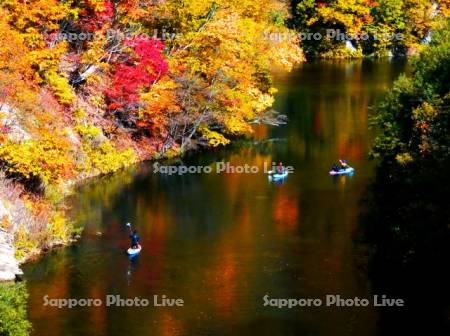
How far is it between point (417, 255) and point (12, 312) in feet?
69.2

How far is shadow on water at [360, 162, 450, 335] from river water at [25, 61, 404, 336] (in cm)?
114

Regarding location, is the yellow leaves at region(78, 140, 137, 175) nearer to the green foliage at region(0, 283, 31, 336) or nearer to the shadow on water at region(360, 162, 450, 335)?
the shadow on water at region(360, 162, 450, 335)

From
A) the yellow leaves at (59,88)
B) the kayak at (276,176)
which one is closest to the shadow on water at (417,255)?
the kayak at (276,176)

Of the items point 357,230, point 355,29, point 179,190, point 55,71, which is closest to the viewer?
point 357,230

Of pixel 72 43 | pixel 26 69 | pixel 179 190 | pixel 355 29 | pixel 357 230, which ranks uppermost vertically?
pixel 355 29

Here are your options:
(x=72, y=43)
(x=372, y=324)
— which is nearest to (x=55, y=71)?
(x=72, y=43)

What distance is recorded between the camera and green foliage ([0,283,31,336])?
102ft

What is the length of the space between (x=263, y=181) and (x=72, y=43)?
822 inches

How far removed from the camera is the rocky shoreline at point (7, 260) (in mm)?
42281

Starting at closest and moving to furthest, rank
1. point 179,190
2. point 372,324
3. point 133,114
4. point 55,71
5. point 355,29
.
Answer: point 372,324 < point 179,190 < point 55,71 < point 133,114 < point 355,29

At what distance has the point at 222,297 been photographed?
41.2 meters

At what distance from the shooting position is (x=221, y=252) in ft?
156

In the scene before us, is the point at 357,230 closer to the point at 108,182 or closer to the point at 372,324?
the point at 372,324

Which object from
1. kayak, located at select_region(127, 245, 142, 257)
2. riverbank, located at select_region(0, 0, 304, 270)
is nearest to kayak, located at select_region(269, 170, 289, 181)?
riverbank, located at select_region(0, 0, 304, 270)
